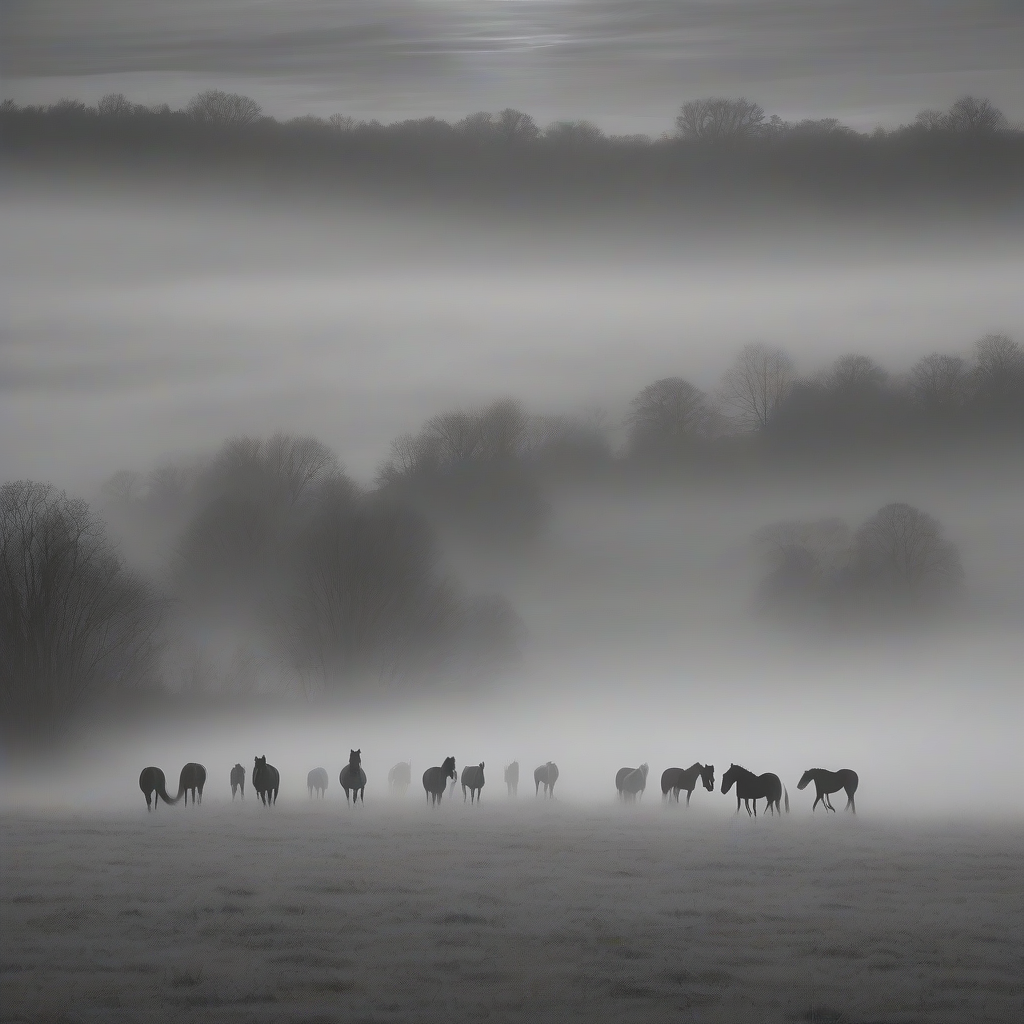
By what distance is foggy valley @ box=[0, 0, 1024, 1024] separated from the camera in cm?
2459

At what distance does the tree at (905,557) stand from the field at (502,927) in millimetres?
14446

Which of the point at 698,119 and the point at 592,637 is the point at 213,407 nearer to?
the point at 592,637

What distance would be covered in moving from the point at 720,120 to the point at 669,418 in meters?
6.95

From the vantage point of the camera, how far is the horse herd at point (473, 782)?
55.3 feet

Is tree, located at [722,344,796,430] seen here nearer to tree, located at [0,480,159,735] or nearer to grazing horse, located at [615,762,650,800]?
grazing horse, located at [615,762,650,800]

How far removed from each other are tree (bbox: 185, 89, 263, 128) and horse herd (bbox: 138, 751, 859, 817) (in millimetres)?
14745

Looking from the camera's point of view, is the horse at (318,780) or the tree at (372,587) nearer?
the horse at (318,780)

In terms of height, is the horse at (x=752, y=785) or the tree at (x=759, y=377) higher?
the tree at (x=759, y=377)

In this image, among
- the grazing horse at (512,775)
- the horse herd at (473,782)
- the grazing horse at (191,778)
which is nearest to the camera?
the horse herd at (473,782)

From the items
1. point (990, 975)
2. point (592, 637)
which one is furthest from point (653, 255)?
point (990, 975)

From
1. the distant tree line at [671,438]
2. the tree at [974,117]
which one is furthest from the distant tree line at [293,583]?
the tree at [974,117]

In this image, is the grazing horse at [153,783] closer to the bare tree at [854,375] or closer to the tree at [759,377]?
the tree at [759,377]

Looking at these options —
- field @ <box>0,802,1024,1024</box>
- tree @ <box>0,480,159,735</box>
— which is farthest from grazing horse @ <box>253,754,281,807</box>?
tree @ <box>0,480,159,735</box>

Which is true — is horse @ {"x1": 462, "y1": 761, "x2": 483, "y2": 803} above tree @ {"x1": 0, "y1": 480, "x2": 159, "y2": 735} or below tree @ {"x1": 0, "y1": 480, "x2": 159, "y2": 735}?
below
